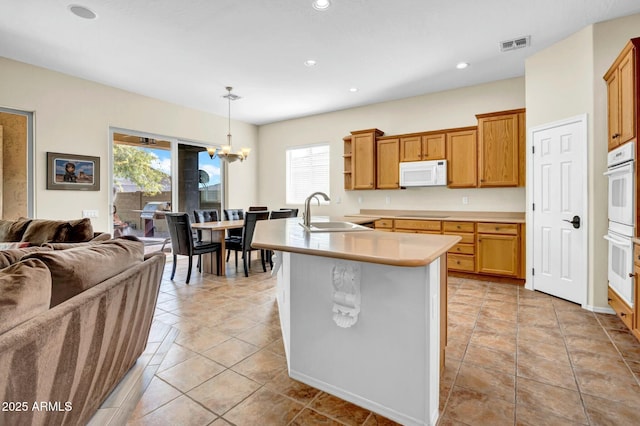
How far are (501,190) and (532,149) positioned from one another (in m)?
0.91

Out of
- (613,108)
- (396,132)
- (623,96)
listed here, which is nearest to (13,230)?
(396,132)

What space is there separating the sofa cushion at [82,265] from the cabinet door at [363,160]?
13.5 ft

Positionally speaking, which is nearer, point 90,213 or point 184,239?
Result: point 184,239

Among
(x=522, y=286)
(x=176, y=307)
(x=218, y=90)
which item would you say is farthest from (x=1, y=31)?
(x=522, y=286)

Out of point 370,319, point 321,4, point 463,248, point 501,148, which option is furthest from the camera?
point 463,248

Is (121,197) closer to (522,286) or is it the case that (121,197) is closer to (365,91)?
(365,91)

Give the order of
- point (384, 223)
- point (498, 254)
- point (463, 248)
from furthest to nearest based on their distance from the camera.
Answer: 1. point (384, 223)
2. point (463, 248)
3. point (498, 254)

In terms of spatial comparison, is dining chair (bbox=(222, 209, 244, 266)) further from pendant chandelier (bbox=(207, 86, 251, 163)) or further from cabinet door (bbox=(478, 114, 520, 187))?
cabinet door (bbox=(478, 114, 520, 187))

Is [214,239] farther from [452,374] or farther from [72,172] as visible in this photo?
[452,374]

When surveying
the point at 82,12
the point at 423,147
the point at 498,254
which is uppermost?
the point at 82,12

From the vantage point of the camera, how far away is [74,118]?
4270mm

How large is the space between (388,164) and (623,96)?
2.98 metres

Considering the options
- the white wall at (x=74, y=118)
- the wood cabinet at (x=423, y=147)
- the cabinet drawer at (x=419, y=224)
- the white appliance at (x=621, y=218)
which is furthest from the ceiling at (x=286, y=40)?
the cabinet drawer at (x=419, y=224)

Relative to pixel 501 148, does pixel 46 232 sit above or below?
below
